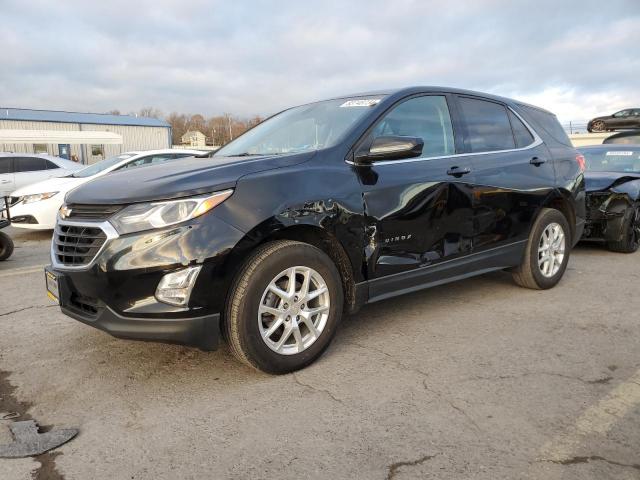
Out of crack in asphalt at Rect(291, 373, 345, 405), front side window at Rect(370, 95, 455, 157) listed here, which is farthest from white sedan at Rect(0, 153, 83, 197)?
crack in asphalt at Rect(291, 373, 345, 405)

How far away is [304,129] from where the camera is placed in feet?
12.6

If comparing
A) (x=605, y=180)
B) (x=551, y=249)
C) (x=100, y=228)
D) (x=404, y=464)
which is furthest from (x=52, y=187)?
(x=605, y=180)

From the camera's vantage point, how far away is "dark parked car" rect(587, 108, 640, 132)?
26.3 meters

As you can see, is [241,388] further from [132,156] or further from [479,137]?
[132,156]

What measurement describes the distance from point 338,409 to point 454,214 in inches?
71.4

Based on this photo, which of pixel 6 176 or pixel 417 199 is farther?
pixel 6 176

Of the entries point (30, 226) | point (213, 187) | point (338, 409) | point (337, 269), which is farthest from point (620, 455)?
point (30, 226)

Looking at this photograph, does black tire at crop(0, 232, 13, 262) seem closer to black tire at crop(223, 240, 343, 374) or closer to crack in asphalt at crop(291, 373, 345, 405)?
black tire at crop(223, 240, 343, 374)

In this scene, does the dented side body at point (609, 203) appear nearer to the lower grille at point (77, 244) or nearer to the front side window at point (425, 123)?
the front side window at point (425, 123)

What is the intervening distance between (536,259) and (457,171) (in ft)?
4.64

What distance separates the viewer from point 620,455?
2.21 m

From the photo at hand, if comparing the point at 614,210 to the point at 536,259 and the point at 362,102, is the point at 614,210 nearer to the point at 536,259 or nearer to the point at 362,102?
the point at 536,259

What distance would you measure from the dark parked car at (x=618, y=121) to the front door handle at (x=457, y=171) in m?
27.2

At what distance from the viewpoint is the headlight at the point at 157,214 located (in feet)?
8.73
